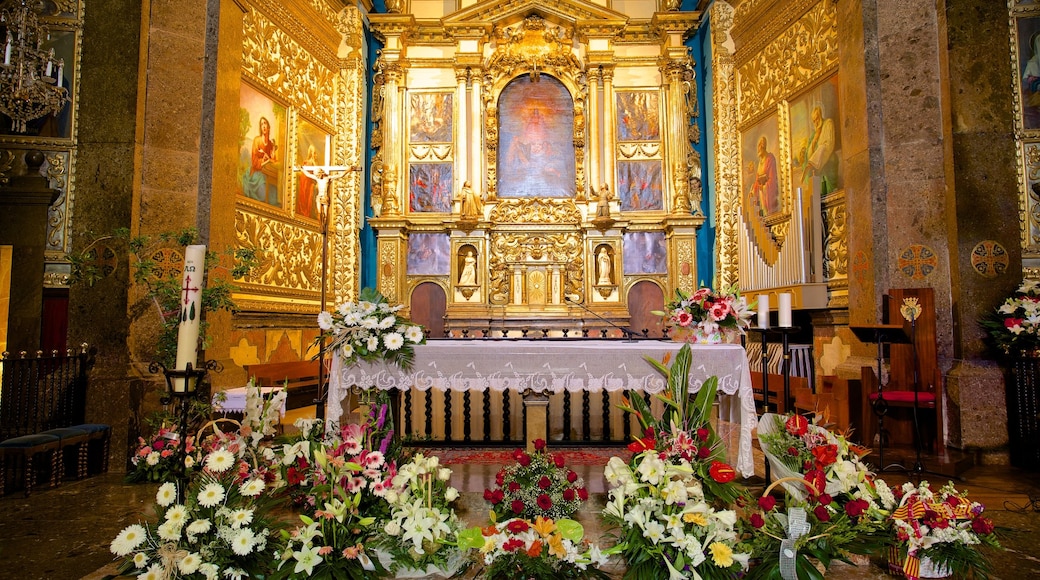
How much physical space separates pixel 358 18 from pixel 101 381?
28.4 feet

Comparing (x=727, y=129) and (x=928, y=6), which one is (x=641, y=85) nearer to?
(x=727, y=129)

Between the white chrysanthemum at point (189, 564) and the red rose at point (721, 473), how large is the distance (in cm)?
245

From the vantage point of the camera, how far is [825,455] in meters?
2.95

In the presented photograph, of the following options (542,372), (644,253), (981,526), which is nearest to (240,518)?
(542,372)

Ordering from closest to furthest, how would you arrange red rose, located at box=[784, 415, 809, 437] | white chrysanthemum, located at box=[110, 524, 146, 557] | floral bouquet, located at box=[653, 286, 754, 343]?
1. white chrysanthemum, located at box=[110, 524, 146, 557]
2. red rose, located at box=[784, 415, 809, 437]
3. floral bouquet, located at box=[653, 286, 754, 343]

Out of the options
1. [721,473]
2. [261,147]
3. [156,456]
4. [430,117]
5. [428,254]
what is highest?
[430,117]

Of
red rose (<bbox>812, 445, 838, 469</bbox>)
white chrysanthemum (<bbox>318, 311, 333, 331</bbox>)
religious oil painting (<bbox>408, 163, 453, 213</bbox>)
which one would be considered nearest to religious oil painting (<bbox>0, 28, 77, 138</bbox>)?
white chrysanthemum (<bbox>318, 311, 333, 331</bbox>)

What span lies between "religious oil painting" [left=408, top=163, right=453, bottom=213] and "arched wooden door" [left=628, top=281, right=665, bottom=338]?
428cm

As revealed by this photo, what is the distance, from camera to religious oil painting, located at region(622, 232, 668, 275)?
11.8m

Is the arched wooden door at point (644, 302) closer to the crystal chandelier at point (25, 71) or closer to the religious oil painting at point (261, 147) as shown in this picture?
the religious oil painting at point (261, 147)

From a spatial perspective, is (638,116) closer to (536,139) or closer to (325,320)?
(536,139)

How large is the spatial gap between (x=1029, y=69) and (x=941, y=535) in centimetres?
626

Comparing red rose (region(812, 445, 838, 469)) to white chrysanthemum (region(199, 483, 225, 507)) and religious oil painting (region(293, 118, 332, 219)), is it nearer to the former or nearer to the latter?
white chrysanthemum (region(199, 483, 225, 507))

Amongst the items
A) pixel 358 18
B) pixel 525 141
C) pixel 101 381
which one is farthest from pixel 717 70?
pixel 101 381
